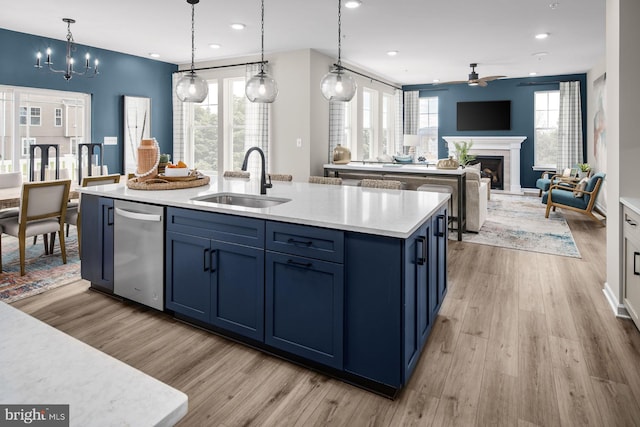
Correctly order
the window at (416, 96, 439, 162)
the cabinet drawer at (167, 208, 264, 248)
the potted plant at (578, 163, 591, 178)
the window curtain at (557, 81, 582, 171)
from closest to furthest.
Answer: the cabinet drawer at (167, 208, 264, 248) → the potted plant at (578, 163, 591, 178) → the window curtain at (557, 81, 582, 171) → the window at (416, 96, 439, 162)

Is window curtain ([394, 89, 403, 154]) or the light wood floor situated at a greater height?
window curtain ([394, 89, 403, 154])

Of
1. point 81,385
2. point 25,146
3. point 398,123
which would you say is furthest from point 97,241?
point 398,123

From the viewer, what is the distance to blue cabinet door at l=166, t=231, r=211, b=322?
8.77 feet

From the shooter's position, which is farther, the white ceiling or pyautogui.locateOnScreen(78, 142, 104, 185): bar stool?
pyautogui.locateOnScreen(78, 142, 104, 185): bar stool

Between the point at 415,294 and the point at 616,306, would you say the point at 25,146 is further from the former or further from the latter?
the point at 616,306

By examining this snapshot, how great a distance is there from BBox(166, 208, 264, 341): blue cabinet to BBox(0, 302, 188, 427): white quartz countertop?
5.45 feet

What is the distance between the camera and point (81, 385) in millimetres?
635

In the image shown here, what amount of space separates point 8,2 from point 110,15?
0.97 meters

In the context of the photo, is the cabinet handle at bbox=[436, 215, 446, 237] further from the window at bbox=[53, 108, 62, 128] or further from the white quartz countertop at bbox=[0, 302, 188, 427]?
the window at bbox=[53, 108, 62, 128]

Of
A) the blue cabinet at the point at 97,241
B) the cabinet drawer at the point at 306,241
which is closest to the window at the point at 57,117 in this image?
the blue cabinet at the point at 97,241

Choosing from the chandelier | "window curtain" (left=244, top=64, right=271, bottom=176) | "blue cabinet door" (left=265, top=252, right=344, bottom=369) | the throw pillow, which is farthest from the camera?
"window curtain" (left=244, top=64, right=271, bottom=176)

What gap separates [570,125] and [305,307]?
921 centimetres

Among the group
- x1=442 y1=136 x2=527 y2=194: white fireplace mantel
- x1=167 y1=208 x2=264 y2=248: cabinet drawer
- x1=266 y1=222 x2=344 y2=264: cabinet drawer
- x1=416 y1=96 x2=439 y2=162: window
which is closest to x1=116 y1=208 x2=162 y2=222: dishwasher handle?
x1=167 y1=208 x2=264 y2=248: cabinet drawer

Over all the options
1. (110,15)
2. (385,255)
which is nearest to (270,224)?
(385,255)
